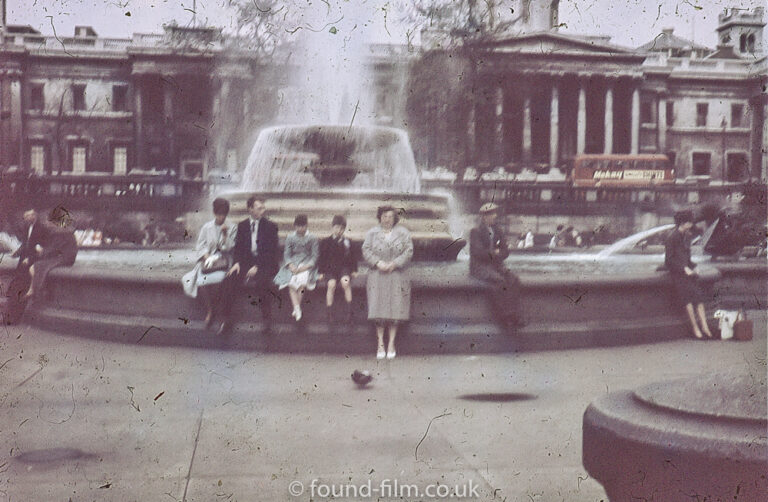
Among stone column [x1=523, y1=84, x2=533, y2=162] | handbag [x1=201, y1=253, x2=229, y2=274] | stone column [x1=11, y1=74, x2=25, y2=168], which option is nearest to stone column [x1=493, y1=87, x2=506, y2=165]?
stone column [x1=523, y1=84, x2=533, y2=162]

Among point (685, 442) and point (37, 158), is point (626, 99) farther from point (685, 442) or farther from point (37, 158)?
point (37, 158)

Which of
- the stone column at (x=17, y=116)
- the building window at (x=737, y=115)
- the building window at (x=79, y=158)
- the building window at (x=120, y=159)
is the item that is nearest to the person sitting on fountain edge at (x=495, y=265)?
the building window at (x=737, y=115)

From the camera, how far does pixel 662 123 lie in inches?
230

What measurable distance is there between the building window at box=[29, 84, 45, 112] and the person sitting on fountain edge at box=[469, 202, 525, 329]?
3238 mm

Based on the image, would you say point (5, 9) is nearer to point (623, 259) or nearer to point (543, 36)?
point (543, 36)

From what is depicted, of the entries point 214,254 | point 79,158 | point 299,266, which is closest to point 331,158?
point 299,266

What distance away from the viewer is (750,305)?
597 cm

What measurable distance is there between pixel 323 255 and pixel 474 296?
1.20m

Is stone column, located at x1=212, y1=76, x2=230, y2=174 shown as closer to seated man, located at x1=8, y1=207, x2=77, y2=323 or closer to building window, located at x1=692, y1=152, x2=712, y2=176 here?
seated man, located at x1=8, y1=207, x2=77, y2=323

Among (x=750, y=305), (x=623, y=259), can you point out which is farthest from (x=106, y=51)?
(x=750, y=305)

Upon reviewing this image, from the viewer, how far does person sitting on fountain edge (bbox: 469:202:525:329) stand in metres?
5.95

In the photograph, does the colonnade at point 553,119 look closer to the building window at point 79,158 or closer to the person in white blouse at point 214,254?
the person in white blouse at point 214,254

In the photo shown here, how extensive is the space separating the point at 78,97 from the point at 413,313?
277 cm

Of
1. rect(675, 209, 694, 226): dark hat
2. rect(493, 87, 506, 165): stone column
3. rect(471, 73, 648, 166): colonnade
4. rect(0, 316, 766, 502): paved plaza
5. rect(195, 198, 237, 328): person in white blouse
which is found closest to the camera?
rect(0, 316, 766, 502): paved plaza
